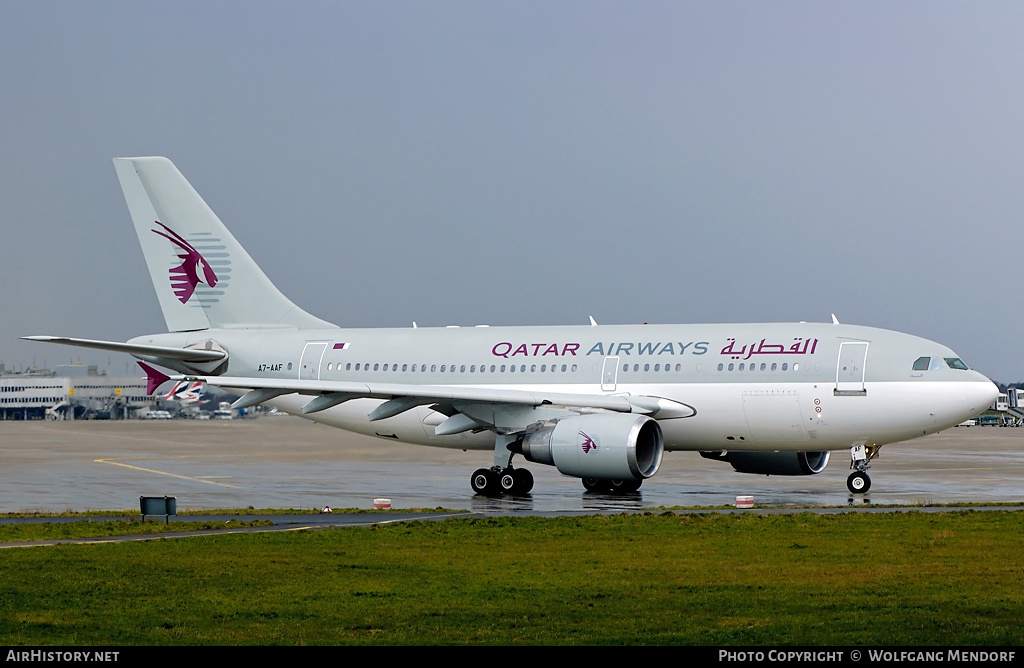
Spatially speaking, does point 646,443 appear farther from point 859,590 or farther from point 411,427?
point 859,590

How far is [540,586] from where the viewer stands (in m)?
14.1

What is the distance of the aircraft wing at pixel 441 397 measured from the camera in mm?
29000

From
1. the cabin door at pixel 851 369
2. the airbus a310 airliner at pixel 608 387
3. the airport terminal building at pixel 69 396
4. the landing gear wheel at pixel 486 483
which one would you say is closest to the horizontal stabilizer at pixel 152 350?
the airbus a310 airliner at pixel 608 387

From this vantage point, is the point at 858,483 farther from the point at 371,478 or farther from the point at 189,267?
the point at 189,267

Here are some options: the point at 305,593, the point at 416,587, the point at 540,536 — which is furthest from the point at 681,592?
the point at 540,536

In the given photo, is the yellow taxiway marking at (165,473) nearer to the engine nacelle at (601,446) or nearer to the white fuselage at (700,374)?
the white fuselage at (700,374)

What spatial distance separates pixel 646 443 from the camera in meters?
28.5

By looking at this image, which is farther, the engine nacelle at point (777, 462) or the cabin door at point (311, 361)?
the cabin door at point (311, 361)

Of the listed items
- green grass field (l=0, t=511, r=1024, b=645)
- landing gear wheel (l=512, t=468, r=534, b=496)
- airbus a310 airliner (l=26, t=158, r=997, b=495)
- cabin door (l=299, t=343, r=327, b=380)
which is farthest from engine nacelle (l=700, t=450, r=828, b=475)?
green grass field (l=0, t=511, r=1024, b=645)

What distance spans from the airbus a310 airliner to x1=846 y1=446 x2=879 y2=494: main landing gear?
0.04 metres

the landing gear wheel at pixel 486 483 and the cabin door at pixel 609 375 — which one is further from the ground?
the cabin door at pixel 609 375

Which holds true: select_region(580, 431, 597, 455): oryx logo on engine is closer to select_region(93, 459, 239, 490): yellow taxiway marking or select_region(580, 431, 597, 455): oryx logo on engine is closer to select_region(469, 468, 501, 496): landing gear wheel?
select_region(469, 468, 501, 496): landing gear wheel

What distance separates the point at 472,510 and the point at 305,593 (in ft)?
37.7

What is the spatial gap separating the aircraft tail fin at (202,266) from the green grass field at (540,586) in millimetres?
16760
